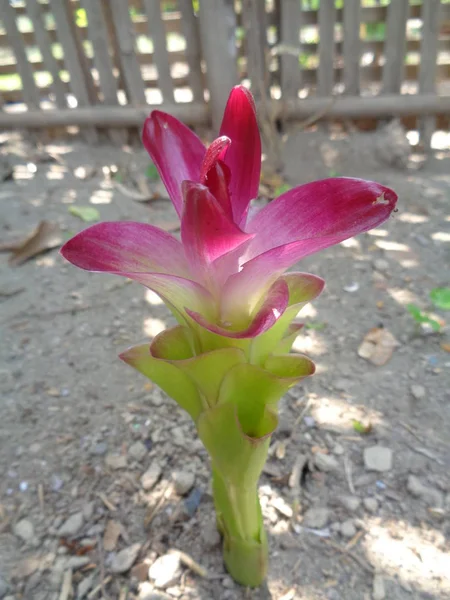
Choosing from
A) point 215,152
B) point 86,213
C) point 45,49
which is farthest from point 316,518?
point 45,49

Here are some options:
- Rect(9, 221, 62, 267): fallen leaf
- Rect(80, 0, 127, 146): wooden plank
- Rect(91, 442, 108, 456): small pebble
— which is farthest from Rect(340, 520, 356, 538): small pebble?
Rect(80, 0, 127, 146): wooden plank

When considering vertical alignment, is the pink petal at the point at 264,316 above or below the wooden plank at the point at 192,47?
above

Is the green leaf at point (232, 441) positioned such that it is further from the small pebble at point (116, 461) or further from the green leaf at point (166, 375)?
the small pebble at point (116, 461)

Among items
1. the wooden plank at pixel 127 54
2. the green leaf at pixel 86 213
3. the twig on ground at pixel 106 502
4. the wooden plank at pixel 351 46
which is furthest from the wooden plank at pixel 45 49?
the twig on ground at pixel 106 502

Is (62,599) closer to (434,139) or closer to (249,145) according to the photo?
(249,145)

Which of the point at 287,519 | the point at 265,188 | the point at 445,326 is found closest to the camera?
the point at 287,519

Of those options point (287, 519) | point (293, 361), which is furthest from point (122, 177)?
point (293, 361)

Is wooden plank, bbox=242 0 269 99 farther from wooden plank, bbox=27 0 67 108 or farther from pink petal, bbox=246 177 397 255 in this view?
pink petal, bbox=246 177 397 255
